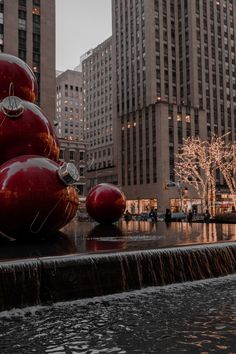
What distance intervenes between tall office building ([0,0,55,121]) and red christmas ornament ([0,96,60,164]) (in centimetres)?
5780

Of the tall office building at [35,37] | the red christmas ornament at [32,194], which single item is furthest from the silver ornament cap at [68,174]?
the tall office building at [35,37]

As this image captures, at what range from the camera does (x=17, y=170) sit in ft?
28.2

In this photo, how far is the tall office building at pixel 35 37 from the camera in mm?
65062

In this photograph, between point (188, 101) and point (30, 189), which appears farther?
point (188, 101)

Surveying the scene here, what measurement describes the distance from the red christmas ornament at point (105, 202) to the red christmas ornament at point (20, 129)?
576 centimetres

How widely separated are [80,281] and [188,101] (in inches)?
3725

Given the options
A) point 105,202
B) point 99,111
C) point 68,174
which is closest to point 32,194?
point 68,174

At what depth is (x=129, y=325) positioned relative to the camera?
5258mm

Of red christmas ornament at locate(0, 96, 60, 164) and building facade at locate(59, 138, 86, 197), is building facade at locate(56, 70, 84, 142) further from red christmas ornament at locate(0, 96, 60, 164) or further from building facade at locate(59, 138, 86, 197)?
red christmas ornament at locate(0, 96, 60, 164)

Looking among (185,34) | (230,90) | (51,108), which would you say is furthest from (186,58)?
(51,108)

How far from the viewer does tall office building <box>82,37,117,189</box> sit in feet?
380

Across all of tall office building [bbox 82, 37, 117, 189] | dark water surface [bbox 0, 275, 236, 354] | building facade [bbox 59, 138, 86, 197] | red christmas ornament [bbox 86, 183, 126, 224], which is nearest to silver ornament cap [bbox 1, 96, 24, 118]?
dark water surface [bbox 0, 275, 236, 354]

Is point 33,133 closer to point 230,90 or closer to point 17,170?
point 17,170

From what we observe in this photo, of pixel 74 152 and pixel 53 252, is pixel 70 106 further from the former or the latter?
pixel 53 252
